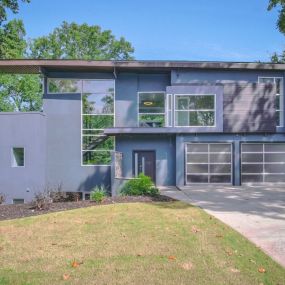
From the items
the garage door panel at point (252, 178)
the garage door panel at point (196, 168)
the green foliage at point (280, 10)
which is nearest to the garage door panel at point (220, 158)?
the garage door panel at point (196, 168)

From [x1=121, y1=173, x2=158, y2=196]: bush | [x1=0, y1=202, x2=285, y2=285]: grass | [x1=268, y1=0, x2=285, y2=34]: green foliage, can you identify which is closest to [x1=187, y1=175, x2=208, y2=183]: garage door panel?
[x1=121, y1=173, x2=158, y2=196]: bush

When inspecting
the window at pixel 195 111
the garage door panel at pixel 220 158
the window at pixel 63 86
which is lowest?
the garage door panel at pixel 220 158

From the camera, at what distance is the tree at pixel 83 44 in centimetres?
4175

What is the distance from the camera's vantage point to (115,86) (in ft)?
64.5

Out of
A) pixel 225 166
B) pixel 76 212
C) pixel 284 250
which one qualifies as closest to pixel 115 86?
pixel 225 166

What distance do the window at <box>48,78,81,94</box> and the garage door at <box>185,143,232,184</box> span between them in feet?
22.3

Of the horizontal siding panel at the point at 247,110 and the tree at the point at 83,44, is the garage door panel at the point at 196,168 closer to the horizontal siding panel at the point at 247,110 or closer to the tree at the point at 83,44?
the horizontal siding panel at the point at 247,110

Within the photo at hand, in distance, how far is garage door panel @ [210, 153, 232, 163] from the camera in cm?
1922

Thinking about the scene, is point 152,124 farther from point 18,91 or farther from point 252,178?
point 18,91

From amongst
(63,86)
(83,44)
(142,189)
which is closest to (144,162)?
(142,189)

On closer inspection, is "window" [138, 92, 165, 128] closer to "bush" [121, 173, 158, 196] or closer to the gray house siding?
the gray house siding

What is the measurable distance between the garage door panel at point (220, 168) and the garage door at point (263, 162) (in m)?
0.75

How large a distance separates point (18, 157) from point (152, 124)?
283 inches

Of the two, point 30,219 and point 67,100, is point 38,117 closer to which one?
point 67,100
